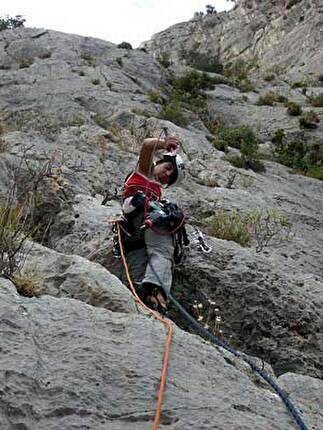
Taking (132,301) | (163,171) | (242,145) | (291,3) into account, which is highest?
(291,3)

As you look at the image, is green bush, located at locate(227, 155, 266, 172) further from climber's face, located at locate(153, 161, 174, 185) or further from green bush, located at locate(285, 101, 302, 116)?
climber's face, located at locate(153, 161, 174, 185)

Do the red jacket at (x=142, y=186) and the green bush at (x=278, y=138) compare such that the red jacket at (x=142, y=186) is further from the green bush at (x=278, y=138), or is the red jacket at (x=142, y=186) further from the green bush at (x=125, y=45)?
the green bush at (x=125, y=45)

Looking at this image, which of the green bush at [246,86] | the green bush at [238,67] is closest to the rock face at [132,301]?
the green bush at [246,86]

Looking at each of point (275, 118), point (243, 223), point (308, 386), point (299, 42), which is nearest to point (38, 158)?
point (243, 223)

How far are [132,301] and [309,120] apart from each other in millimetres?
14645

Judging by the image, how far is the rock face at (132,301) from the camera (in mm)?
2846

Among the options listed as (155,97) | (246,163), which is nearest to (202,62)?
(155,97)

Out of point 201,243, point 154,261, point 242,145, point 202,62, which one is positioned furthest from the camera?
point 202,62

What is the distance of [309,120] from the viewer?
698 inches

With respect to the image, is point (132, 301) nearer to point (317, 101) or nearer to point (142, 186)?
point (142, 186)

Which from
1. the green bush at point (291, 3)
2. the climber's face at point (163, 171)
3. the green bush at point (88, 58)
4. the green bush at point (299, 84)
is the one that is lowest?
the climber's face at point (163, 171)

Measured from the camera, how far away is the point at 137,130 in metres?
13.4

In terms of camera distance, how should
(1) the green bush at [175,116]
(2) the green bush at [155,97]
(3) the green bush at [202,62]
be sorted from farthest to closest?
(3) the green bush at [202,62] < (2) the green bush at [155,97] < (1) the green bush at [175,116]

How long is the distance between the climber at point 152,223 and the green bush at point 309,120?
472 inches
